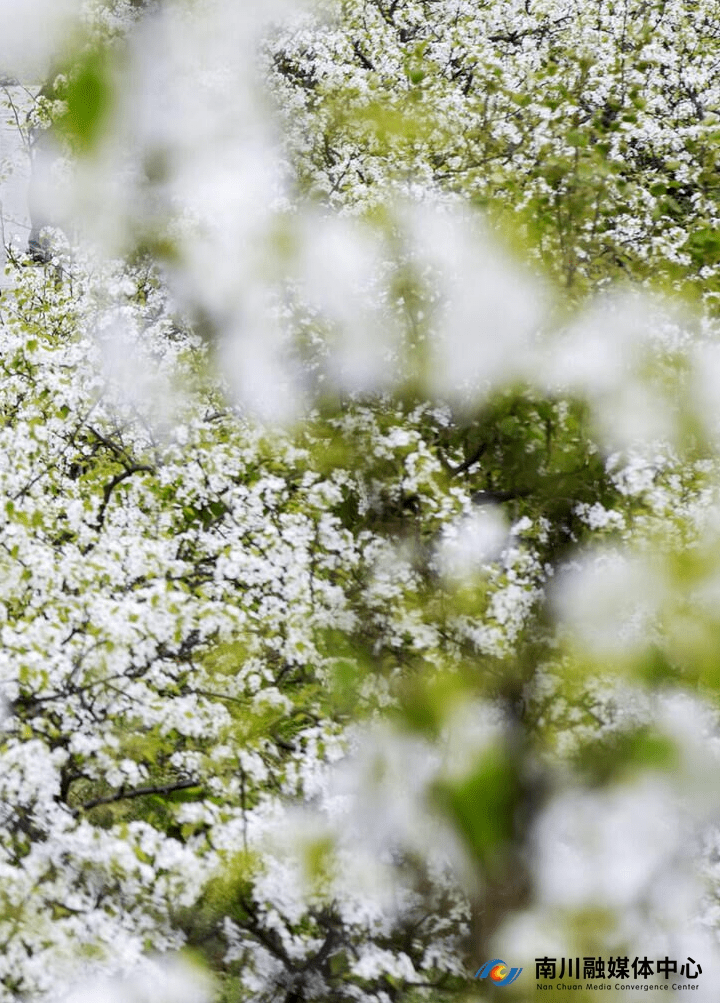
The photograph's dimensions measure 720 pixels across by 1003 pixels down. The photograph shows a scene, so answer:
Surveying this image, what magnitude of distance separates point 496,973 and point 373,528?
4.01 metres

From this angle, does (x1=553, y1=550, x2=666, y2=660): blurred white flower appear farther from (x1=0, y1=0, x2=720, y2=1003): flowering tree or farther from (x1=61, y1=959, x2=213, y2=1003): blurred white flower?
(x1=61, y1=959, x2=213, y2=1003): blurred white flower

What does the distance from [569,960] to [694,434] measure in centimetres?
484

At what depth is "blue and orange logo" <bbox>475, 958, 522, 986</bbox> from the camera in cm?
700

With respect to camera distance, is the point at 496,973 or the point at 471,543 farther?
the point at 471,543

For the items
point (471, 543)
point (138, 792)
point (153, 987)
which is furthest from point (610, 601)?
point (153, 987)

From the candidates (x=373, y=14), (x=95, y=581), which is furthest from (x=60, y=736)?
(x=373, y=14)

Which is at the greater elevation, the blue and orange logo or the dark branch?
the dark branch

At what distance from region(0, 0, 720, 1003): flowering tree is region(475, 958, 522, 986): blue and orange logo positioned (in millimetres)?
168

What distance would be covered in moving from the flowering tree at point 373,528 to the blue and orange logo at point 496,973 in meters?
0.17

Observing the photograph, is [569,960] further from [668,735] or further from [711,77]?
[711,77]

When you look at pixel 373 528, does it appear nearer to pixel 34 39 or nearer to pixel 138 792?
pixel 138 792

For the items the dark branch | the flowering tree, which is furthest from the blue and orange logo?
the dark branch

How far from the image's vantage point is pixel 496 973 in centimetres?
701

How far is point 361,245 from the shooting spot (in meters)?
8.86
